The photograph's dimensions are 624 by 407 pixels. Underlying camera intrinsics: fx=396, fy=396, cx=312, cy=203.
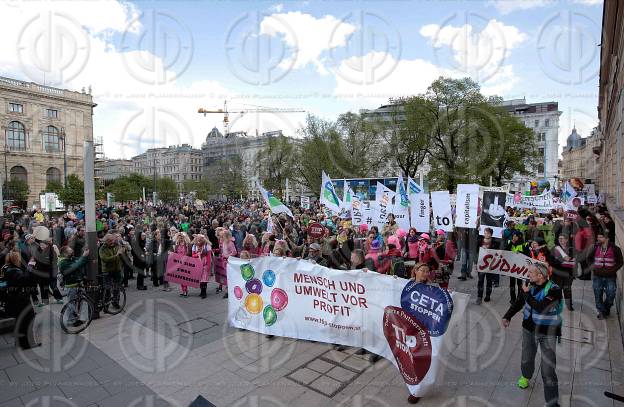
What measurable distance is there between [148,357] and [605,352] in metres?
7.09

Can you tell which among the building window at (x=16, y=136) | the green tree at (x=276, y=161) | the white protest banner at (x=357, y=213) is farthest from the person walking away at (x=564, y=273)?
the building window at (x=16, y=136)

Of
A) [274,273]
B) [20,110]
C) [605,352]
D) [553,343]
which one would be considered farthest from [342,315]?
[20,110]

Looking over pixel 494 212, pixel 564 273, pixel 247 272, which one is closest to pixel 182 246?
pixel 247 272

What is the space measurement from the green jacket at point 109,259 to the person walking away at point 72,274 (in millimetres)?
866

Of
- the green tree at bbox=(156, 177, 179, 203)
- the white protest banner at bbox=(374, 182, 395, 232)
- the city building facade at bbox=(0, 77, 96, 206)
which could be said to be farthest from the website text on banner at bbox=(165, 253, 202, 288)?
the city building facade at bbox=(0, 77, 96, 206)

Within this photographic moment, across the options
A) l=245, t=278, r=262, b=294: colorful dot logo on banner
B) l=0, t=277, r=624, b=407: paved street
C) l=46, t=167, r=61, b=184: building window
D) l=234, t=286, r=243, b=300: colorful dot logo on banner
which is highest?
l=46, t=167, r=61, b=184: building window

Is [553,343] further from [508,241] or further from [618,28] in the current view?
[618,28]

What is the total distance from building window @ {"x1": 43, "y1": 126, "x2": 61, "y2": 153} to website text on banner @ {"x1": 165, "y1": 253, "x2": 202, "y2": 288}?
7508 centimetres

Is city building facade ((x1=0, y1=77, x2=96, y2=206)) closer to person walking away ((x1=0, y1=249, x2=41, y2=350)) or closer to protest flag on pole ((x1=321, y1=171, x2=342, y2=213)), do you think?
protest flag on pole ((x1=321, y1=171, x2=342, y2=213))

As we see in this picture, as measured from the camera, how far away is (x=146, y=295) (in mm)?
10164

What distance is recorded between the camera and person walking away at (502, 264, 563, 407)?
4590mm

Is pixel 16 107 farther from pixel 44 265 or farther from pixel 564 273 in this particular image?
pixel 564 273

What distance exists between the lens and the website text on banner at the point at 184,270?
9852mm

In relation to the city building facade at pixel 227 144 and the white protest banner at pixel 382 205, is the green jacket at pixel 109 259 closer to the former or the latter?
the white protest banner at pixel 382 205
